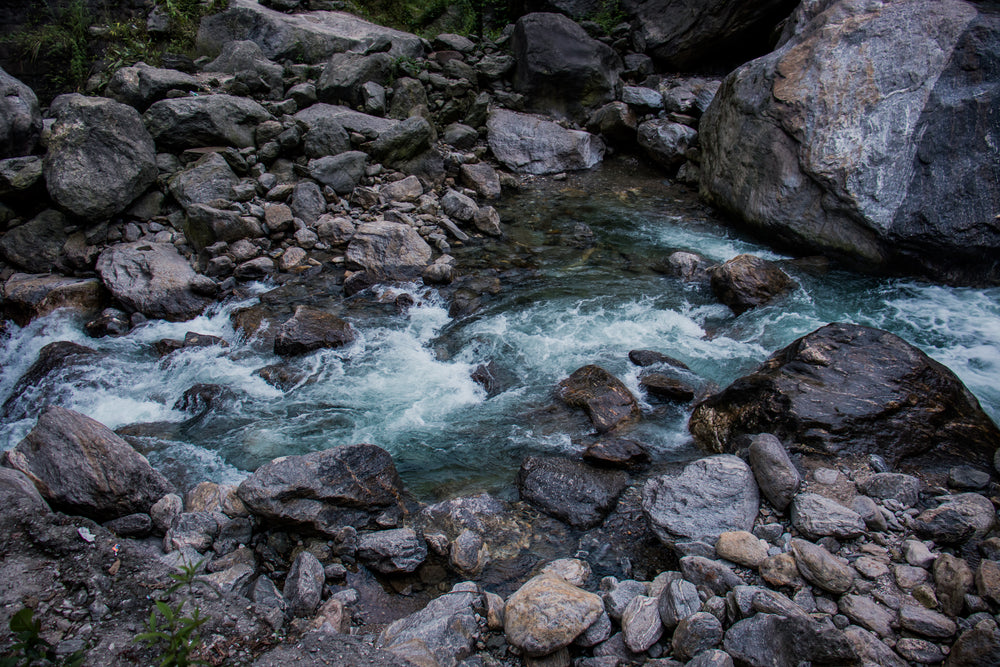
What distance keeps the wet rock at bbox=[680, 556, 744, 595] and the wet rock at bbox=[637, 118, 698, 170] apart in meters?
9.22

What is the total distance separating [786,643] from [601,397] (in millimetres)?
2737

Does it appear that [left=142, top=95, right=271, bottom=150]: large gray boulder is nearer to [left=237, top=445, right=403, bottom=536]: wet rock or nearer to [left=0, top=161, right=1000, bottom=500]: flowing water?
[left=0, top=161, right=1000, bottom=500]: flowing water

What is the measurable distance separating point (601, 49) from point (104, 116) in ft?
32.2

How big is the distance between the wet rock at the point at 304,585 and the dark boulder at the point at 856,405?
123 inches

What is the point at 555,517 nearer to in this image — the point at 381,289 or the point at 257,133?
the point at 381,289

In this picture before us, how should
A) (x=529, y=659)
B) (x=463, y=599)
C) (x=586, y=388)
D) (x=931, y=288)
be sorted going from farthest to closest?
(x=931, y=288) < (x=586, y=388) < (x=463, y=599) < (x=529, y=659)

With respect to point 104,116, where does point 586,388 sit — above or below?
below

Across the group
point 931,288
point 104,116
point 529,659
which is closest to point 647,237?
point 931,288

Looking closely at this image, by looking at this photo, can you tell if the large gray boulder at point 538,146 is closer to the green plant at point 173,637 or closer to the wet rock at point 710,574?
the wet rock at point 710,574

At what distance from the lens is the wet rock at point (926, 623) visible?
2.52 meters

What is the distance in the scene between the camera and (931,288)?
261 inches

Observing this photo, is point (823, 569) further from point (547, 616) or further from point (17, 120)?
point (17, 120)

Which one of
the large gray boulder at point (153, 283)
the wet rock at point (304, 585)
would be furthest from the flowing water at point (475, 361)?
the wet rock at point (304, 585)

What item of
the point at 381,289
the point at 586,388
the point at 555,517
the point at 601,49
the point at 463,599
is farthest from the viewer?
the point at 601,49
